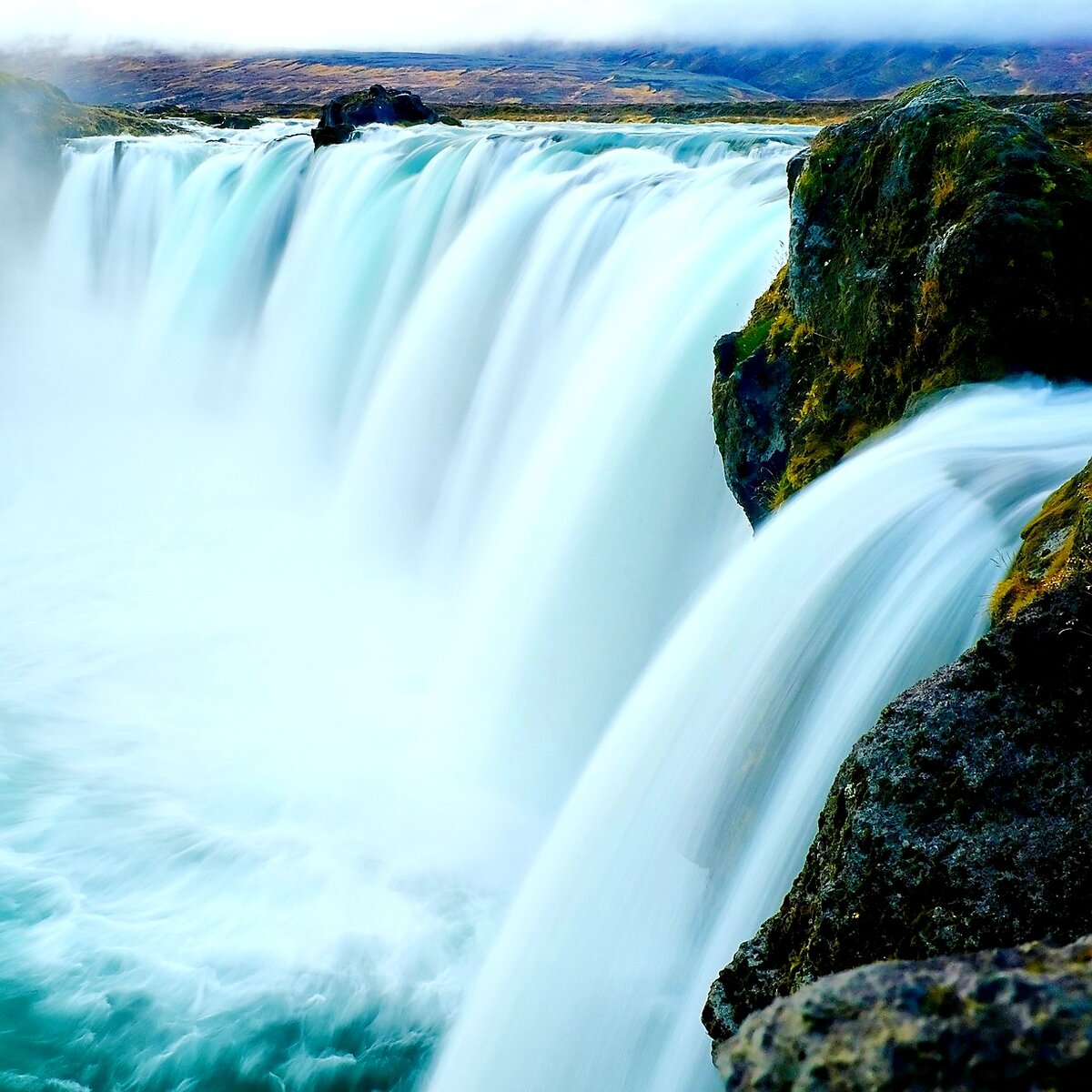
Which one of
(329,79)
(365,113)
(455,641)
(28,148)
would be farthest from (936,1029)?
(329,79)

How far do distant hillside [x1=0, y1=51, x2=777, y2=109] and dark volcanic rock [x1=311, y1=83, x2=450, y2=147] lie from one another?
105685mm

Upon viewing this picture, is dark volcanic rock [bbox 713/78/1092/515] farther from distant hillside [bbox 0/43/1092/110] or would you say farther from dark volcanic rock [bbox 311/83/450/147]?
distant hillside [bbox 0/43/1092/110]

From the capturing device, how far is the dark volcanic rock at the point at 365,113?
2175 centimetres

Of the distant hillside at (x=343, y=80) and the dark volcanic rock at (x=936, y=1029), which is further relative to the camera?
the distant hillside at (x=343, y=80)

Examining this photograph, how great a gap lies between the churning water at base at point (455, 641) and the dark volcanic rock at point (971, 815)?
120 cm

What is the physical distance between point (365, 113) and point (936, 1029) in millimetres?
24716

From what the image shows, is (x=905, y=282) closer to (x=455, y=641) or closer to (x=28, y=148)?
(x=455, y=641)

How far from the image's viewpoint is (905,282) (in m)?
6.54

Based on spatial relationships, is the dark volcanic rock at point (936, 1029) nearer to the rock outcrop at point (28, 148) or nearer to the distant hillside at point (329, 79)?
the rock outcrop at point (28, 148)

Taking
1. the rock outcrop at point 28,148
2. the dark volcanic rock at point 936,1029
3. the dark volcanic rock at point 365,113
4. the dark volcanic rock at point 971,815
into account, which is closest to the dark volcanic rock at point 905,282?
the dark volcanic rock at point 971,815

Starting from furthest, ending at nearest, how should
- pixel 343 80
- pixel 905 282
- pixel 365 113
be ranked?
pixel 343 80
pixel 365 113
pixel 905 282

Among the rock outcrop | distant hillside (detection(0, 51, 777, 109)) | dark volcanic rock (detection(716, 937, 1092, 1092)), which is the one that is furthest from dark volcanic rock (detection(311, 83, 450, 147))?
distant hillside (detection(0, 51, 777, 109))

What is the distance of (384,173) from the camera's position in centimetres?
1775

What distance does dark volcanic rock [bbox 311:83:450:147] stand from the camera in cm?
2175
